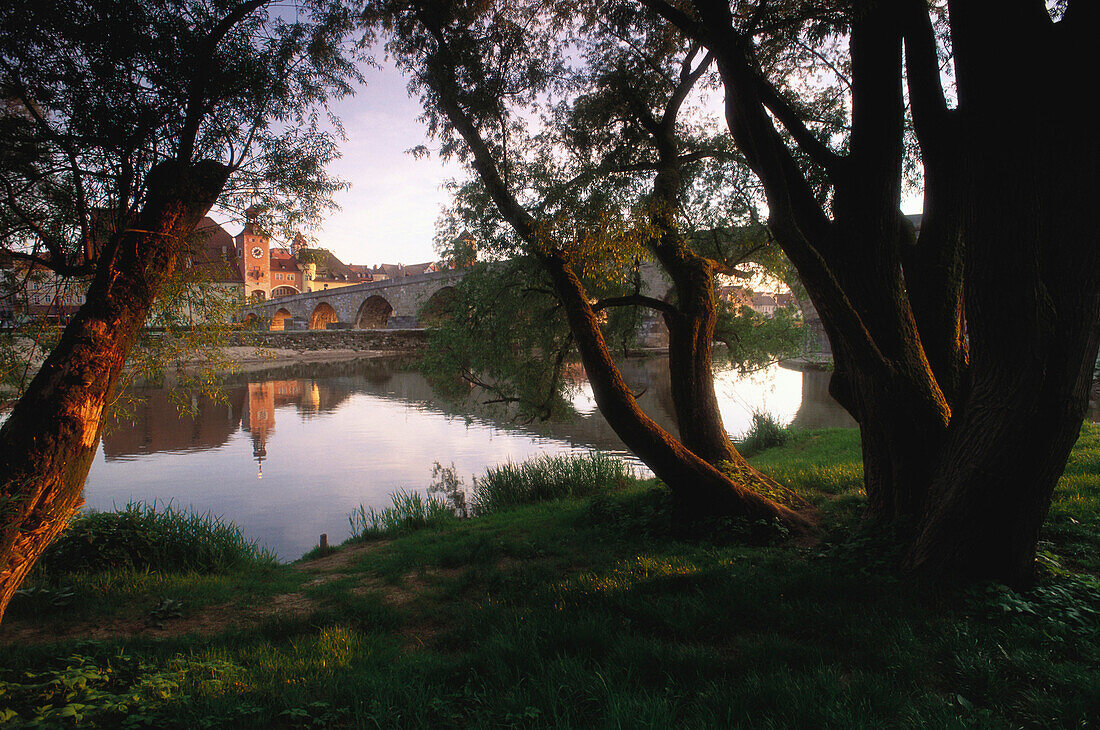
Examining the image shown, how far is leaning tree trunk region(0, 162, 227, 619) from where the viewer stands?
9.98ft

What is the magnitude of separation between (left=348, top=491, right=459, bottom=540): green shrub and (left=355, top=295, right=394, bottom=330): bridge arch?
46.8m

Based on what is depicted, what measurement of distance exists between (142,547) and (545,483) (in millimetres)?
5664

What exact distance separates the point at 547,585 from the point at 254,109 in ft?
15.0

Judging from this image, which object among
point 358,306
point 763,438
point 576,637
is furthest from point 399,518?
point 358,306

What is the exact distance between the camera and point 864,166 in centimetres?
448

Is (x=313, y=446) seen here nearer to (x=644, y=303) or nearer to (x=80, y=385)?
(x=644, y=303)

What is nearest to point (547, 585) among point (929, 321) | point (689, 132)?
point (929, 321)

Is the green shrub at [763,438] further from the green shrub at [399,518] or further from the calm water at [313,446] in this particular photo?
the green shrub at [399,518]

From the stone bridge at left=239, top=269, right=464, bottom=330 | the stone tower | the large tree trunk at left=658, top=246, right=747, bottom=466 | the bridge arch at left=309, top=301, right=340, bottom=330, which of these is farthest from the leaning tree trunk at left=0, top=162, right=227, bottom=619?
the stone tower

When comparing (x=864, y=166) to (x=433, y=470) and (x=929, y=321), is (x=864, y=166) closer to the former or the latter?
(x=929, y=321)

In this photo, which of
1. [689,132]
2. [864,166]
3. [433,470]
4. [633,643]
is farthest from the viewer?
[433,470]

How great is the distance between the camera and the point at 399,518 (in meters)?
8.61

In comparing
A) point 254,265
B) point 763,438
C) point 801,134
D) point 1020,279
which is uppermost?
point 254,265

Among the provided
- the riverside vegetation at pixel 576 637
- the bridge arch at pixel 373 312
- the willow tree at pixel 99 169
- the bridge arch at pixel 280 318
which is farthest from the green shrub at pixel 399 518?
the bridge arch at pixel 280 318
